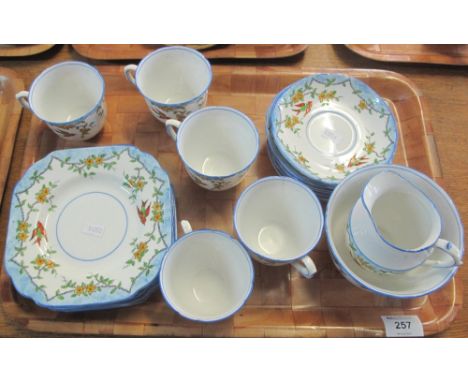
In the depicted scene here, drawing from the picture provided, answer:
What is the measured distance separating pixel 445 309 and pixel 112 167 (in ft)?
2.50

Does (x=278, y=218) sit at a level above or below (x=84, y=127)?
below

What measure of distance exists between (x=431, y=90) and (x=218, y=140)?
632 mm

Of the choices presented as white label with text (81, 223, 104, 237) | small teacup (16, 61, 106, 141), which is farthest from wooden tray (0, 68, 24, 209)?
white label with text (81, 223, 104, 237)

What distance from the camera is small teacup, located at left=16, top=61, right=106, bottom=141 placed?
836 millimetres

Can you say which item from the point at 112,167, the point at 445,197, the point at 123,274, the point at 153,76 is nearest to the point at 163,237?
the point at 123,274

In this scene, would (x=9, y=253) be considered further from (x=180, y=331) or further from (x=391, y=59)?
(x=391, y=59)

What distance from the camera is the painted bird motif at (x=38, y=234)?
2.54 ft

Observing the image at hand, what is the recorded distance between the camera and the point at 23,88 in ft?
3.24

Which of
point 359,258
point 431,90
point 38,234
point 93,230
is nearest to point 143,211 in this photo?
point 93,230

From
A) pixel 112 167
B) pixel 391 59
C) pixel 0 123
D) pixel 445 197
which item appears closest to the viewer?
pixel 445 197

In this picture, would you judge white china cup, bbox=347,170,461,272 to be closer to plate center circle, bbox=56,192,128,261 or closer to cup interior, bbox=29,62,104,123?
plate center circle, bbox=56,192,128,261

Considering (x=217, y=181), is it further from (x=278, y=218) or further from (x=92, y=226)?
(x=92, y=226)

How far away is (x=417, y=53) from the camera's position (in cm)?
106

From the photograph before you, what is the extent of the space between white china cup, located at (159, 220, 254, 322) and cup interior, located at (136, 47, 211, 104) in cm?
36
